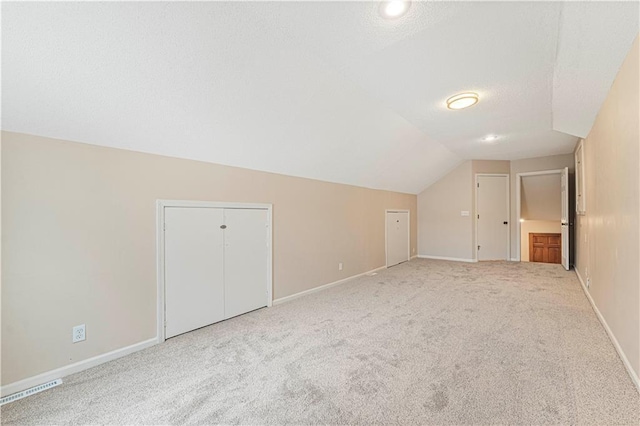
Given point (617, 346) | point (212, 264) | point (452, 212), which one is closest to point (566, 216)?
point (452, 212)

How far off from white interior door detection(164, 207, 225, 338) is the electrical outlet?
1.92ft

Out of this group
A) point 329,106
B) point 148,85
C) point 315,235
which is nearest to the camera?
point 148,85

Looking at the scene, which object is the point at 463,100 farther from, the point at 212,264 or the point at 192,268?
the point at 192,268

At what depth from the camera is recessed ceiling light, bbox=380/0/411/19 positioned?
5.06ft

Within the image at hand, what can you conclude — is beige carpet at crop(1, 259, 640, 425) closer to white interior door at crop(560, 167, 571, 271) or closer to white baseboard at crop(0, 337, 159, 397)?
white baseboard at crop(0, 337, 159, 397)

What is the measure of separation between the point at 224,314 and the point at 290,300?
93 centimetres

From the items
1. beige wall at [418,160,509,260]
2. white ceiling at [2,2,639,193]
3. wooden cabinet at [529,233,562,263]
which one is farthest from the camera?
wooden cabinet at [529,233,562,263]

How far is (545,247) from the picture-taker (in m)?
8.12

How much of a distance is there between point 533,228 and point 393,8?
9.40 meters

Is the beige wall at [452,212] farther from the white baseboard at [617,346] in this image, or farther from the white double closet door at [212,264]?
the white double closet door at [212,264]

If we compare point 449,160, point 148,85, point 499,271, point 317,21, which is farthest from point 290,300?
point 449,160

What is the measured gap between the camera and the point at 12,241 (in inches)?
69.9

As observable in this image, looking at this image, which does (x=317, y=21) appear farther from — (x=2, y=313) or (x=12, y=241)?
(x=2, y=313)

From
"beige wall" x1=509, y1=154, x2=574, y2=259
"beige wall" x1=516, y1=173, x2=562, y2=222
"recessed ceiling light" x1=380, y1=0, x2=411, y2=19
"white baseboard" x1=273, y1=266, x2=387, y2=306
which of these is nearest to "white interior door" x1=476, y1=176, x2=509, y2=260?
"beige wall" x1=509, y1=154, x2=574, y2=259
